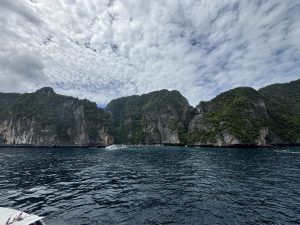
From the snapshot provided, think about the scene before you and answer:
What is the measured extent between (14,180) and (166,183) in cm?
→ 2748

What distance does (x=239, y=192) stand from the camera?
94.2 ft

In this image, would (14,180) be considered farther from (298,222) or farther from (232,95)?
(232,95)

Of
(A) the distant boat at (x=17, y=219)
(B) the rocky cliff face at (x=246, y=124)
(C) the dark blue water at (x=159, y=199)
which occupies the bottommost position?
(C) the dark blue water at (x=159, y=199)

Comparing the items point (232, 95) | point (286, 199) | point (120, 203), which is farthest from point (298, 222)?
point (232, 95)

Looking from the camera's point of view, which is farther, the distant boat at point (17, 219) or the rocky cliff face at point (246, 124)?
the rocky cliff face at point (246, 124)

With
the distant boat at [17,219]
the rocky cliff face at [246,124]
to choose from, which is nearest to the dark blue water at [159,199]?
the distant boat at [17,219]

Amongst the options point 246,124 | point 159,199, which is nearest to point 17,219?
point 159,199

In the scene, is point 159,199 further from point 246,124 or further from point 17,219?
point 246,124

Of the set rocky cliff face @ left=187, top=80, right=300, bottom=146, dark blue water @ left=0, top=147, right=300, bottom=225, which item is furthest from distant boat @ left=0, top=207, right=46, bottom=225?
rocky cliff face @ left=187, top=80, right=300, bottom=146

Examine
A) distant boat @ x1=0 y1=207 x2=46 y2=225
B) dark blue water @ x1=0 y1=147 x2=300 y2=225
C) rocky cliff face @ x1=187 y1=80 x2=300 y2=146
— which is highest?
rocky cliff face @ x1=187 y1=80 x2=300 y2=146

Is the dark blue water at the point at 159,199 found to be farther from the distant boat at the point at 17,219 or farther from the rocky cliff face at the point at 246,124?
the rocky cliff face at the point at 246,124

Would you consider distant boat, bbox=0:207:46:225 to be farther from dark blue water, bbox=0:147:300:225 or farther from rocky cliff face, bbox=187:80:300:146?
rocky cliff face, bbox=187:80:300:146

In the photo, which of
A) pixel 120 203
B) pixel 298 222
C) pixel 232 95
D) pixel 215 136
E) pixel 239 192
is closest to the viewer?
pixel 298 222

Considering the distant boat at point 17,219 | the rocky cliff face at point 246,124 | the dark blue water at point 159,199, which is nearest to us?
the distant boat at point 17,219
